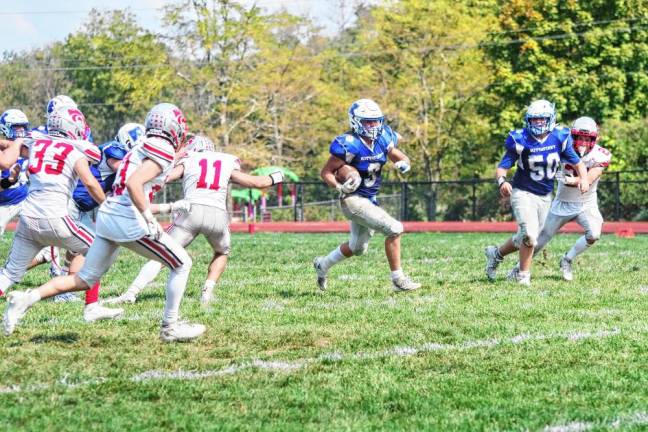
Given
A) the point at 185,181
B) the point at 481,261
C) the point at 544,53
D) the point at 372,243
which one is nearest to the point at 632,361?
the point at 185,181

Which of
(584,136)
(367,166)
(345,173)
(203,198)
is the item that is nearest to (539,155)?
(584,136)

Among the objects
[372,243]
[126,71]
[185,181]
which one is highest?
[126,71]

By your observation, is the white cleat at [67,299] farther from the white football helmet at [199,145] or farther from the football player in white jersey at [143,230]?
the football player in white jersey at [143,230]

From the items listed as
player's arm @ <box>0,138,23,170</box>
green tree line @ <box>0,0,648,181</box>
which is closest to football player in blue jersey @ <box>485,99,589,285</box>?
player's arm @ <box>0,138,23,170</box>

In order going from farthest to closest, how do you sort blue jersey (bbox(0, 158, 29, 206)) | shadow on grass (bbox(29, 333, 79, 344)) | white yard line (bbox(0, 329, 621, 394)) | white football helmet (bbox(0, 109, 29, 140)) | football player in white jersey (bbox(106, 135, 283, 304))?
blue jersey (bbox(0, 158, 29, 206)) → white football helmet (bbox(0, 109, 29, 140)) → football player in white jersey (bbox(106, 135, 283, 304)) → shadow on grass (bbox(29, 333, 79, 344)) → white yard line (bbox(0, 329, 621, 394))

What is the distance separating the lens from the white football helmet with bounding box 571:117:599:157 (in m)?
10.8

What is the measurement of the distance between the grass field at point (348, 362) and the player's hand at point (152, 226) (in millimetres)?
713

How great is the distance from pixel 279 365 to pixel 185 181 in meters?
3.18

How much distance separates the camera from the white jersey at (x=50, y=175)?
299 inches

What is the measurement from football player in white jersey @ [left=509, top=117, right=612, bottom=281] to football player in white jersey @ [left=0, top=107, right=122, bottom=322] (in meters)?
5.16

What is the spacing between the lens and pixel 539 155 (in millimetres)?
10219

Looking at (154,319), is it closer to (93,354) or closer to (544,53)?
(93,354)

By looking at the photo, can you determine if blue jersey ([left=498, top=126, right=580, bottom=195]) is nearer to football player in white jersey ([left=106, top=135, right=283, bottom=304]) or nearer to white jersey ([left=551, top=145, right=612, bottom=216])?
white jersey ([left=551, top=145, right=612, bottom=216])

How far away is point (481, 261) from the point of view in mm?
13273
